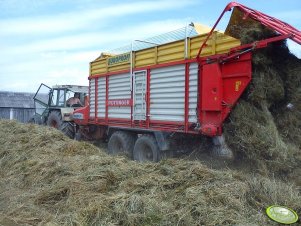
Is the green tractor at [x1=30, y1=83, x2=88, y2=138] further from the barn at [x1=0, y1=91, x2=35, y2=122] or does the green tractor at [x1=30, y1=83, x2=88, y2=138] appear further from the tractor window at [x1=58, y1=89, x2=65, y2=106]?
the barn at [x1=0, y1=91, x2=35, y2=122]

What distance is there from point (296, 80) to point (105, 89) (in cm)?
550

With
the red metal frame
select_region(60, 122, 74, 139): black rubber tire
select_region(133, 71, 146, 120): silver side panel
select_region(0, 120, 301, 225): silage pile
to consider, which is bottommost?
select_region(0, 120, 301, 225): silage pile

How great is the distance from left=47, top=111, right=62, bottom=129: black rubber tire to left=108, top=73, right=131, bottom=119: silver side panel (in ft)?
11.6

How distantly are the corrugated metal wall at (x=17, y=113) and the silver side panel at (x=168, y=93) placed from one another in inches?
637

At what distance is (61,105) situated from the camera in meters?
13.4

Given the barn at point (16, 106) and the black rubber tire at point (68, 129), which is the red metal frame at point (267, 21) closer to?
the black rubber tire at point (68, 129)

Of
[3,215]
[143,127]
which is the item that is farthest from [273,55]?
[3,215]

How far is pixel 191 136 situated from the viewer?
780 cm

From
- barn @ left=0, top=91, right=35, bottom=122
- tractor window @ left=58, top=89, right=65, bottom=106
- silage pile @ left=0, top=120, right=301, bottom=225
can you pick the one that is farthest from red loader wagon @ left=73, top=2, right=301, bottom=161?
barn @ left=0, top=91, right=35, bottom=122

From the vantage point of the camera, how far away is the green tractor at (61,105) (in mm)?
12836

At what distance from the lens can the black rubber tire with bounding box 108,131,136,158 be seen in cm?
922

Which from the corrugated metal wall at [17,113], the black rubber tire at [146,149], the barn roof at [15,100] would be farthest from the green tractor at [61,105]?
the barn roof at [15,100]

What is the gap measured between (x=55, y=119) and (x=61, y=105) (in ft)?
1.70

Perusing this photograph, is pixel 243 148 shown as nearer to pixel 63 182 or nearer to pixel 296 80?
pixel 296 80
